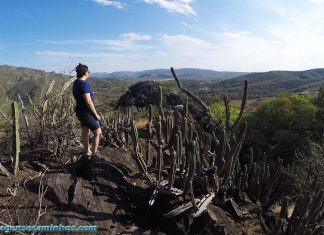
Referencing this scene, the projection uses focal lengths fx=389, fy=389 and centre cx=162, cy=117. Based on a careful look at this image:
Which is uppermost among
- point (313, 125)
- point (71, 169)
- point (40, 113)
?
point (40, 113)

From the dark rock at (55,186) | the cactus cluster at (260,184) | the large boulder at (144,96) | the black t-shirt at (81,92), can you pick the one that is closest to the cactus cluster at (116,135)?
the black t-shirt at (81,92)

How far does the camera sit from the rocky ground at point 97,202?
6406mm

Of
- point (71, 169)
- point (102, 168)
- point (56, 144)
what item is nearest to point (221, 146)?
point (102, 168)

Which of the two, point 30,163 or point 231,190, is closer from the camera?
point 30,163

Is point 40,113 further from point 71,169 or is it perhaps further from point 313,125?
point 313,125

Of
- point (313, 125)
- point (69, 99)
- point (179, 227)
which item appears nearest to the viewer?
point (179, 227)

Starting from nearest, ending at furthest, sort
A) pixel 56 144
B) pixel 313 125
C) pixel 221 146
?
1. pixel 221 146
2. pixel 56 144
3. pixel 313 125

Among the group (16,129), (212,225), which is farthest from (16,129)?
(212,225)

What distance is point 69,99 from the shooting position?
9383 millimetres

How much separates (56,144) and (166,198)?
2849mm

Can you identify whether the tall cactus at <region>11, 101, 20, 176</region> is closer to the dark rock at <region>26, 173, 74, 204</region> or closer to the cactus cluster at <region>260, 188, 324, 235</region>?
the dark rock at <region>26, 173, 74, 204</region>

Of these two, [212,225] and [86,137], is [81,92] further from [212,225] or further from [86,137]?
[212,225]

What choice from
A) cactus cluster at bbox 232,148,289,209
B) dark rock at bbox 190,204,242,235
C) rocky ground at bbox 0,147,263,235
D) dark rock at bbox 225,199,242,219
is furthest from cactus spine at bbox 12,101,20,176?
cactus cluster at bbox 232,148,289,209

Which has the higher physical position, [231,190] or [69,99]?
[69,99]
